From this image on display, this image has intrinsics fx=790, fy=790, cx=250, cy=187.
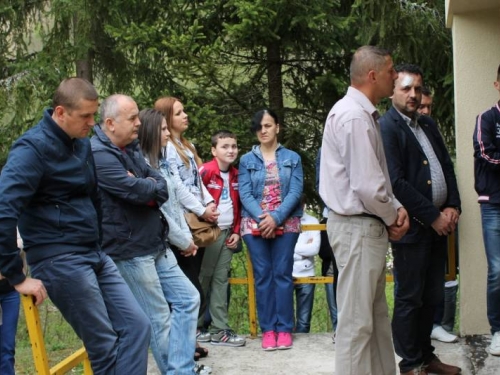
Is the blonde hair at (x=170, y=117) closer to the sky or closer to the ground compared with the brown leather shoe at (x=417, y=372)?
closer to the sky

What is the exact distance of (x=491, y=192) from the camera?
6.02 m

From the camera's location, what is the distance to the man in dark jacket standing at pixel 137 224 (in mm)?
5203

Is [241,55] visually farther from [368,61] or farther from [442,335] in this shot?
[368,61]

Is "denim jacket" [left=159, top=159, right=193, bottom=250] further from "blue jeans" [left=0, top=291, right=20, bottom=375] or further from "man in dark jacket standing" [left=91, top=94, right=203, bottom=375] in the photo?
"blue jeans" [left=0, top=291, right=20, bottom=375]

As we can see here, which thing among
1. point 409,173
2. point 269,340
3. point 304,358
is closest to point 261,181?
point 269,340

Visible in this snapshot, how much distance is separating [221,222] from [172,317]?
165 cm

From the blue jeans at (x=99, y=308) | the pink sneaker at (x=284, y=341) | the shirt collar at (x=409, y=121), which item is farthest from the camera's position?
the pink sneaker at (x=284, y=341)

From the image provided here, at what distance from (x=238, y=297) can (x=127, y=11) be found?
521 cm

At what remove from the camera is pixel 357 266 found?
4.88 meters

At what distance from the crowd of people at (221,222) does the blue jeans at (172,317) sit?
0.03 feet

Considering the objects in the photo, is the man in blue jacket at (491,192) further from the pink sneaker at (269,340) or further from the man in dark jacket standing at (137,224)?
the man in dark jacket standing at (137,224)

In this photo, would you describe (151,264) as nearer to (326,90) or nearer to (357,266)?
(357,266)

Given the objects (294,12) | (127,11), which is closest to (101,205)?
(294,12)

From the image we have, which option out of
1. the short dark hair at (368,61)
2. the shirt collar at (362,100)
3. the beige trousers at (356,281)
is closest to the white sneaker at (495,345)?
the beige trousers at (356,281)
